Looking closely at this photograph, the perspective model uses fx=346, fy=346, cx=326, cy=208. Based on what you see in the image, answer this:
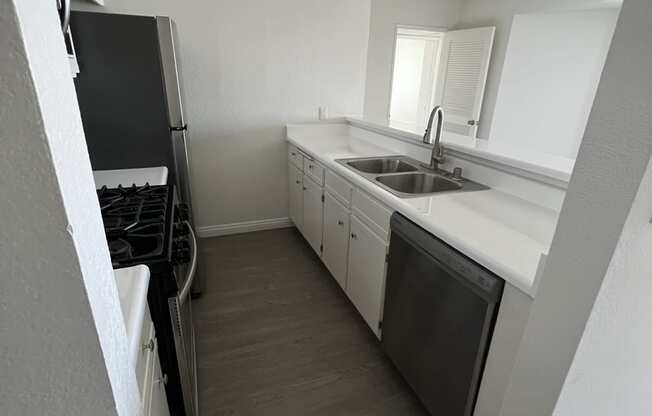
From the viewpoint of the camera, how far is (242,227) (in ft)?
10.8

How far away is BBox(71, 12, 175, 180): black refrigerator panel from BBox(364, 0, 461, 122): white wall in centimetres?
251

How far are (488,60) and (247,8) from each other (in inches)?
107

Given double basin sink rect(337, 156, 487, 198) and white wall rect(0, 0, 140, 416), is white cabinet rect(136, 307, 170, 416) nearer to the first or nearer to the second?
white wall rect(0, 0, 140, 416)

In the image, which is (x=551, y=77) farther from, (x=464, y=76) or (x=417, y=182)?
(x=417, y=182)

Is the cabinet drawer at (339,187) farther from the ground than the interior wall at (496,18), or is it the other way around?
the interior wall at (496,18)

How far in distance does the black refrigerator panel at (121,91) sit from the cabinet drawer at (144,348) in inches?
54.8

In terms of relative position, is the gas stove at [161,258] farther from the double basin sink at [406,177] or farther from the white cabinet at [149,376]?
the double basin sink at [406,177]

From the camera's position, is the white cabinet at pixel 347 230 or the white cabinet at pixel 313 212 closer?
the white cabinet at pixel 347 230

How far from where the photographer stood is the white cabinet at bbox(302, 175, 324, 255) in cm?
254

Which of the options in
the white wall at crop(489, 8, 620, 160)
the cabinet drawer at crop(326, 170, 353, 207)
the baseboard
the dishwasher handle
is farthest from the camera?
the white wall at crop(489, 8, 620, 160)

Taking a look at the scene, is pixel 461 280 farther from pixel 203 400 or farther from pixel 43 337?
pixel 203 400


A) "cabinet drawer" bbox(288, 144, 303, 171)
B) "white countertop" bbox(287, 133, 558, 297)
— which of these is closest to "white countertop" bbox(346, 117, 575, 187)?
"white countertop" bbox(287, 133, 558, 297)

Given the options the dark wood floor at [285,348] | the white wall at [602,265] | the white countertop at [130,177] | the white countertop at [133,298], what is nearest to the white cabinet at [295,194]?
the dark wood floor at [285,348]

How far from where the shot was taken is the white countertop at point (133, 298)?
2.16 ft
